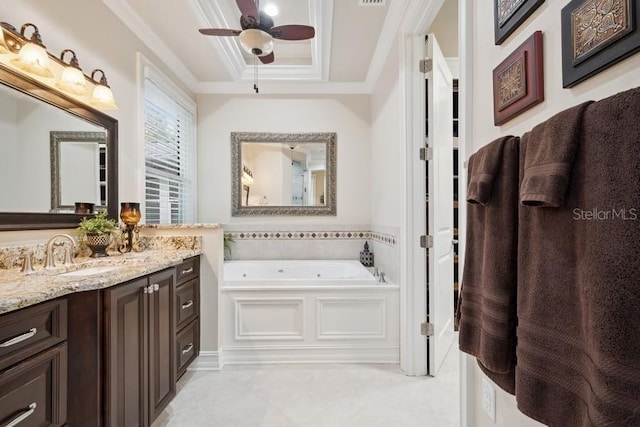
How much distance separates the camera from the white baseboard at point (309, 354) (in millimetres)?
2400

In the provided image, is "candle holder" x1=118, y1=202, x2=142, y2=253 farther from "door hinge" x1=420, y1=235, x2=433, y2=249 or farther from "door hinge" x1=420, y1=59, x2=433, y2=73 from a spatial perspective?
"door hinge" x1=420, y1=59, x2=433, y2=73

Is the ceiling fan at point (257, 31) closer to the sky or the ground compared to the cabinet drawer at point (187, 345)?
closer to the sky

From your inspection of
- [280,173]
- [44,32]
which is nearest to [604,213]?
[44,32]

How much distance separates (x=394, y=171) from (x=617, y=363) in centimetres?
214

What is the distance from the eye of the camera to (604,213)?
1.78 ft

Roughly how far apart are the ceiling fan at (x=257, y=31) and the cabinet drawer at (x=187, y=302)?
174 centimetres

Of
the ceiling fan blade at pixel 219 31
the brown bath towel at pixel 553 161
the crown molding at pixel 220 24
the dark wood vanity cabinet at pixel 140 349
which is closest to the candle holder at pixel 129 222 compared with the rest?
the dark wood vanity cabinet at pixel 140 349

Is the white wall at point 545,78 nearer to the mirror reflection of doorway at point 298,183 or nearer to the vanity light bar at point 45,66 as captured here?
the vanity light bar at point 45,66

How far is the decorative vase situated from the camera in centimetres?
184

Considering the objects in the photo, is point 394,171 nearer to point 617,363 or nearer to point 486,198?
point 486,198

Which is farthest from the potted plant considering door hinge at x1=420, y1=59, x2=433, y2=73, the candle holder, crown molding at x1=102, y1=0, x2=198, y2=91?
door hinge at x1=420, y1=59, x2=433, y2=73

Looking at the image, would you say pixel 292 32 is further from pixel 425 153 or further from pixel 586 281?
pixel 586 281

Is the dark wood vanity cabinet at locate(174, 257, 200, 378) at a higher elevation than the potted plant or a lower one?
lower

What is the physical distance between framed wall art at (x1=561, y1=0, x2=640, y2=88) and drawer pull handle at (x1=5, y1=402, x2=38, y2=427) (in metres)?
1.87
